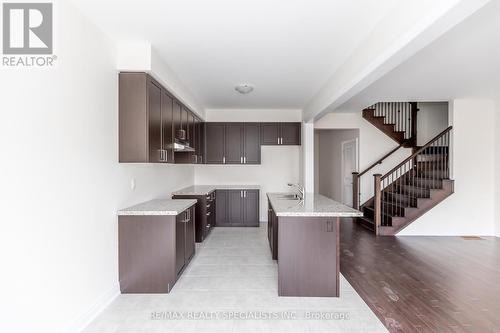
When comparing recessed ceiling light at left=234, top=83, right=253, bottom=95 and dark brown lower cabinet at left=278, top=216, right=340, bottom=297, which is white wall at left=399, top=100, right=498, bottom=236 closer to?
dark brown lower cabinet at left=278, top=216, right=340, bottom=297

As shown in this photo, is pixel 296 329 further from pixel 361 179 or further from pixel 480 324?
pixel 361 179

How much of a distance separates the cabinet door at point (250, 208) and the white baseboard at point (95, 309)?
3.43 metres

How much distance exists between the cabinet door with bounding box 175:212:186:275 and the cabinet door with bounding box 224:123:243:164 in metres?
3.07

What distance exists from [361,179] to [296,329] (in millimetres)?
5221

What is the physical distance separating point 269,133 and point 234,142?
0.83 m

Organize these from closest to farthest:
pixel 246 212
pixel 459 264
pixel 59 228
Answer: pixel 59 228, pixel 459 264, pixel 246 212

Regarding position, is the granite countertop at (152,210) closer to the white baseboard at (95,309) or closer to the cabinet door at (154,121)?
the cabinet door at (154,121)

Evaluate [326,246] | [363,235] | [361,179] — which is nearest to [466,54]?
[326,246]

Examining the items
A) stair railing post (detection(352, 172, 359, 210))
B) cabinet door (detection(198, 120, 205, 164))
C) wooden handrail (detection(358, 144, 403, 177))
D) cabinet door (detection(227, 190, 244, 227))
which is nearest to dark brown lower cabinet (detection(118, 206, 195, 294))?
cabinet door (detection(198, 120, 205, 164))

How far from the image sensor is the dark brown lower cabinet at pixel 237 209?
6059mm

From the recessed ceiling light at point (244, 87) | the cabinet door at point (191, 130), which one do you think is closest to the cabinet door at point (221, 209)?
the cabinet door at point (191, 130)

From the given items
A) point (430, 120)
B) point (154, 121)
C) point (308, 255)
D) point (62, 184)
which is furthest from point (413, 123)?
point (62, 184)

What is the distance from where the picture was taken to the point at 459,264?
3846 millimetres

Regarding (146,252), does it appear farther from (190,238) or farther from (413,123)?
(413,123)
